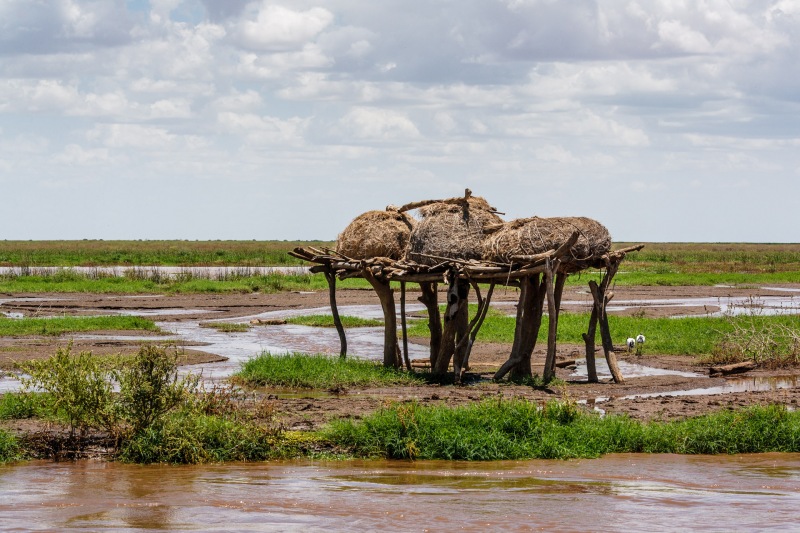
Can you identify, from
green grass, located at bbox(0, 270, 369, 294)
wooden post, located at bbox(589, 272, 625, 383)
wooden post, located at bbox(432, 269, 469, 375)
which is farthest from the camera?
green grass, located at bbox(0, 270, 369, 294)

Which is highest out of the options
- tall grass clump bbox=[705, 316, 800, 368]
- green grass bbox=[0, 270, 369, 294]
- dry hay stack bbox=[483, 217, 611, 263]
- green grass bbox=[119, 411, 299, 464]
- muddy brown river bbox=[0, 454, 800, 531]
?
dry hay stack bbox=[483, 217, 611, 263]

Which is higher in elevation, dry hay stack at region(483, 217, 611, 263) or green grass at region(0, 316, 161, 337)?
dry hay stack at region(483, 217, 611, 263)

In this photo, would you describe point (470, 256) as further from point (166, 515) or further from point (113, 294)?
point (113, 294)

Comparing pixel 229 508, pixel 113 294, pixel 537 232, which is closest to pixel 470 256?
pixel 537 232

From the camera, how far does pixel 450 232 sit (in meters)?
17.1

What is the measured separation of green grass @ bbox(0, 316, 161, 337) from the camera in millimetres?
26203

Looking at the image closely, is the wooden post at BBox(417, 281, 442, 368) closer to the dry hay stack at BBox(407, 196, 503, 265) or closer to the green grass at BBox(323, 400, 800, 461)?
the dry hay stack at BBox(407, 196, 503, 265)

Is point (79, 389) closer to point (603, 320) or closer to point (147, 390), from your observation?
point (147, 390)

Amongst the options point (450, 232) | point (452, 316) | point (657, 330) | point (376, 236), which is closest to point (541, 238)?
point (450, 232)

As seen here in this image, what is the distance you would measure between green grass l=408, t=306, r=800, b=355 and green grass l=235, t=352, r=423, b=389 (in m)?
7.62

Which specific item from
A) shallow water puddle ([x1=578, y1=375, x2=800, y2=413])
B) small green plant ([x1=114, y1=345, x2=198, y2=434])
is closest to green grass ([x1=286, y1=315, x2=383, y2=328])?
shallow water puddle ([x1=578, y1=375, x2=800, y2=413])

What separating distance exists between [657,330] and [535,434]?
49.6ft

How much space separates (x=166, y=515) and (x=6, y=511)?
147 cm

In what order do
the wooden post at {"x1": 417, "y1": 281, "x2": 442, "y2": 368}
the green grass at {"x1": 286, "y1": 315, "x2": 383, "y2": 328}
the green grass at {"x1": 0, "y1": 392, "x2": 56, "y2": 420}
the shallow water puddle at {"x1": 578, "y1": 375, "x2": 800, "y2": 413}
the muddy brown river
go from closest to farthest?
1. the muddy brown river
2. the green grass at {"x1": 0, "y1": 392, "x2": 56, "y2": 420}
3. the shallow water puddle at {"x1": 578, "y1": 375, "x2": 800, "y2": 413}
4. the wooden post at {"x1": 417, "y1": 281, "x2": 442, "y2": 368}
5. the green grass at {"x1": 286, "y1": 315, "x2": 383, "y2": 328}
